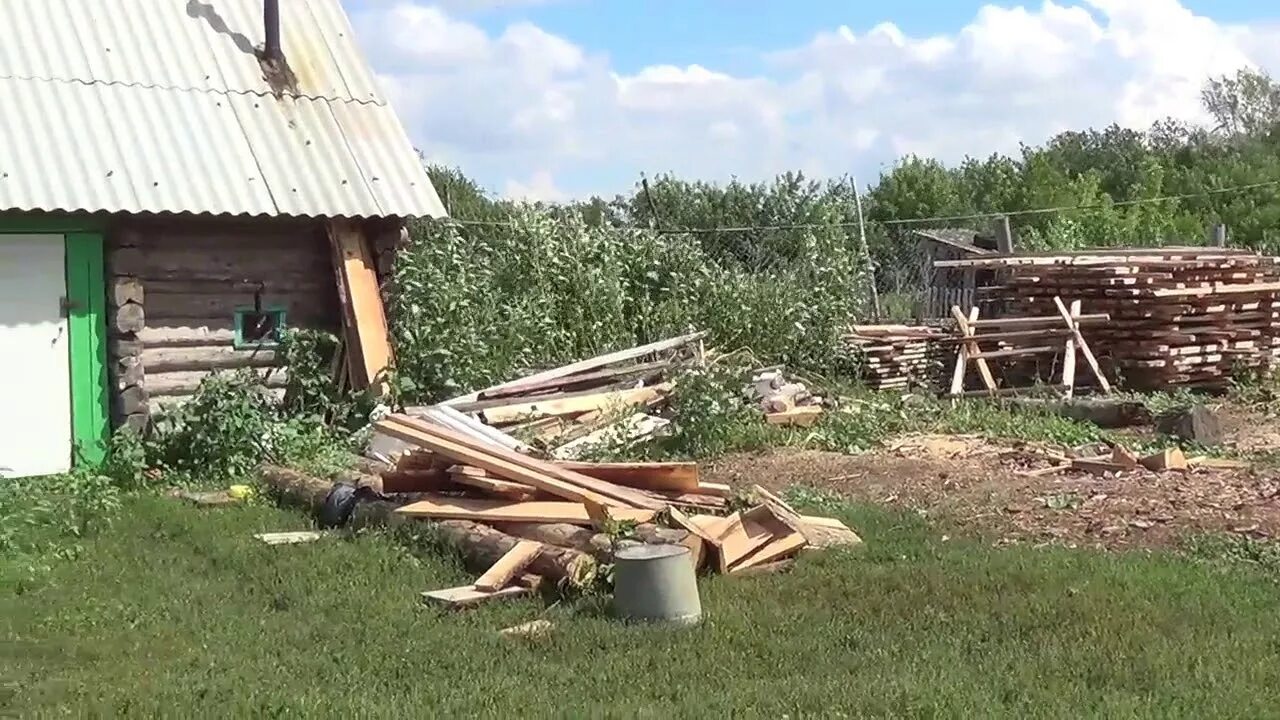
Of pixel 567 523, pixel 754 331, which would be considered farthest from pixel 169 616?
pixel 754 331

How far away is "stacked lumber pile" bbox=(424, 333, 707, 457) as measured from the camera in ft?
39.9

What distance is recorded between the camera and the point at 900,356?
17.1m

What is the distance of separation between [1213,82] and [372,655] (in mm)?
60619

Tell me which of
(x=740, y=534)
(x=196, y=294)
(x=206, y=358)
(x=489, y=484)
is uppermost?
(x=196, y=294)

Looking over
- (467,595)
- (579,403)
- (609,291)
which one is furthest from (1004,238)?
(467,595)

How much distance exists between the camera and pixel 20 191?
1102 centimetres

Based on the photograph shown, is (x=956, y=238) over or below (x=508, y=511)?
over

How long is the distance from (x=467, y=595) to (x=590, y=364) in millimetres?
6819

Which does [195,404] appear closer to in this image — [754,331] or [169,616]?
[169,616]

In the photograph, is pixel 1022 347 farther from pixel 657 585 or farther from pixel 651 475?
pixel 657 585

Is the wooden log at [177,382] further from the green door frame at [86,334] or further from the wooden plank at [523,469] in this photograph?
the wooden plank at [523,469]

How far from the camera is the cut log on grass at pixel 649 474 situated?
869 cm

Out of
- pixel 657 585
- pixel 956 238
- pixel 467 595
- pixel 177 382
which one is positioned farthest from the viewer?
pixel 956 238

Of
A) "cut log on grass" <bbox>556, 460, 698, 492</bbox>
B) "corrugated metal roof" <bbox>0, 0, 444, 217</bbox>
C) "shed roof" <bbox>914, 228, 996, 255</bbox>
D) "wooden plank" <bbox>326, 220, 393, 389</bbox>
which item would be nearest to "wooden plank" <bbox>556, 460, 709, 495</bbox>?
"cut log on grass" <bbox>556, 460, 698, 492</bbox>
